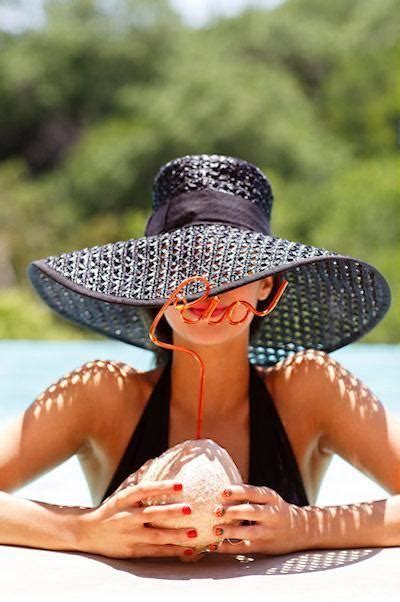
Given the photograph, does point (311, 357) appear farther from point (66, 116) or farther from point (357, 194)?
point (66, 116)

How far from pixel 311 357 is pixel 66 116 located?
47.6ft

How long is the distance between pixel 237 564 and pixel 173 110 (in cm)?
1283

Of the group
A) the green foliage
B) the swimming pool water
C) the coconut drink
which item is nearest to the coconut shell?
the coconut drink

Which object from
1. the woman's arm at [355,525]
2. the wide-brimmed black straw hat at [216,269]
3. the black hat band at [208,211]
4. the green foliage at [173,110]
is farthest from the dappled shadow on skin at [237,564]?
the green foliage at [173,110]

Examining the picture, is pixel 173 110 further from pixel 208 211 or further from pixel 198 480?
pixel 198 480

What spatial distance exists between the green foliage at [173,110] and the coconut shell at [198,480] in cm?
856

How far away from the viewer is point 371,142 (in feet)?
42.0

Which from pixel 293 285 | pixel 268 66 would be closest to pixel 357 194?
pixel 268 66

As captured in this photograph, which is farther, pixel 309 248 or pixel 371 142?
pixel 371 142

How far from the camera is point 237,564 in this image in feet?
4.05

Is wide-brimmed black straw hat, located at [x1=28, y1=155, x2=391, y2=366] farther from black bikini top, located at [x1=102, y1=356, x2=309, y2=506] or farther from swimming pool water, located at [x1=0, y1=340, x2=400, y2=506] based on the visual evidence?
swimming pool water, located at [x1=0, y1=340, x2=400, y2=506]

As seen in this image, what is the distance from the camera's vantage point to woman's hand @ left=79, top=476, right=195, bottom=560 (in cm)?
109

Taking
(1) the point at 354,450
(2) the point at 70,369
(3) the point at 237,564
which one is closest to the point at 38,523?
(3) the point at 237,564

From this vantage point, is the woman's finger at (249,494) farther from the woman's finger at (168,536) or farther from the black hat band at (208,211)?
the black hat band at (208,211)
